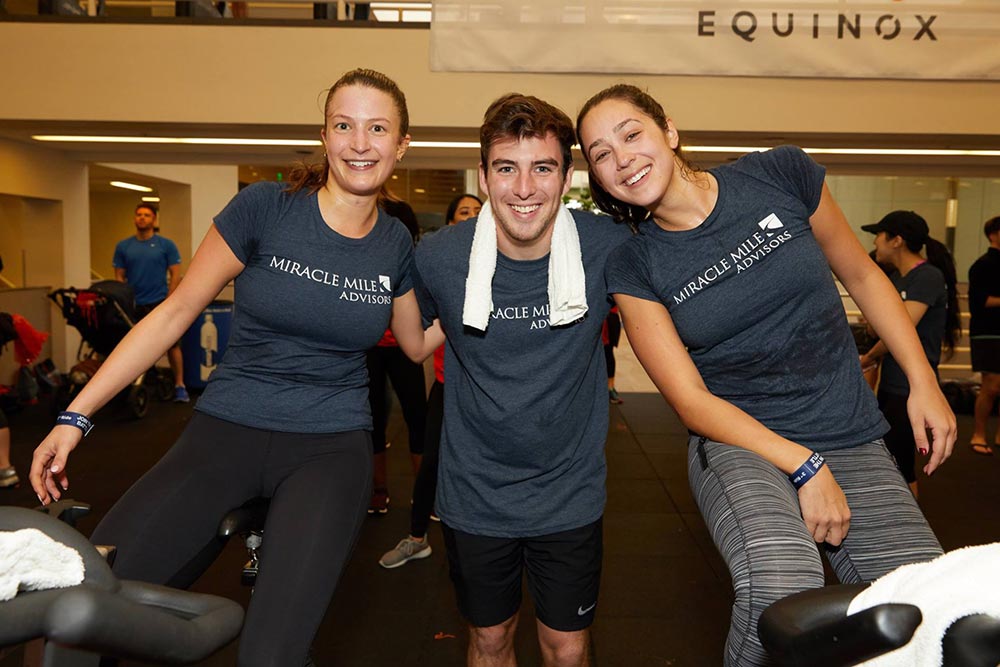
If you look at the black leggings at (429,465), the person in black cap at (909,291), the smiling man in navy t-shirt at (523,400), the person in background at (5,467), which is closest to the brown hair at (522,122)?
the smiling man in navy t-shirt at (523,400)

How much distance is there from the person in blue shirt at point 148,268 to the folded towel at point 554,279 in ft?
19.6

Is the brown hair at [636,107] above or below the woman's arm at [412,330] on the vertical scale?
above

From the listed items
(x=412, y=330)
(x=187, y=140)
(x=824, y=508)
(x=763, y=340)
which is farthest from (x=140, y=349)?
(x=187, y=140)

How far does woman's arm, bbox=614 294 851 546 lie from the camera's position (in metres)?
1.46

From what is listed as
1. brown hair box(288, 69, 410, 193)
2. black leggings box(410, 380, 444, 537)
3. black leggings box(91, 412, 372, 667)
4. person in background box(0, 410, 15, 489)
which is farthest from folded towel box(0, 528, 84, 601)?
person in background box(0, 410, 15, 489)

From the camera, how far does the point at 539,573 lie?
1.97m

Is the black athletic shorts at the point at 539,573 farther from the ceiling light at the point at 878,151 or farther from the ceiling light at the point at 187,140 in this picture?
the ceiling light at the point at 187,140

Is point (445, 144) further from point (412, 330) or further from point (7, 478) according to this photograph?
point (412, 330)

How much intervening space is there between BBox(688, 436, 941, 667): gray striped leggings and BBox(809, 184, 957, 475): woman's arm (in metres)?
0.15

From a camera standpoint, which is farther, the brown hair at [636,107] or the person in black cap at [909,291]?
the person in black cap at [909,291]

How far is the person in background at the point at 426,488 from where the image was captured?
3217mm

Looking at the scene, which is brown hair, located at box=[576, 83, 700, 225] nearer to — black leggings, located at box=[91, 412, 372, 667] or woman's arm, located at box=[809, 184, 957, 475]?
woman's arm, located at box=[809, 184, 957, 475]

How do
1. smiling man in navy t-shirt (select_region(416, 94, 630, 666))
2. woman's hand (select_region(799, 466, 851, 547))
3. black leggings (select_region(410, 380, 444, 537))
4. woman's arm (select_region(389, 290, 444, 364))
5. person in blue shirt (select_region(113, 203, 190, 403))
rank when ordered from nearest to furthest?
woman's hand (select_region(799, 466, 851, 547)) → smiling man in navy t-shirt (select_region(416, 94, 630, 666)) → woman's arm (select_region(389, 290, 444, 364)) → black leggings (select_region(410, 380, 444, 537)) → person in blue shirt (select_region(113, 203, 190, 403))

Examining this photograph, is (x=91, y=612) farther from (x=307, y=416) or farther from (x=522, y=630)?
(x=522, y=630)
